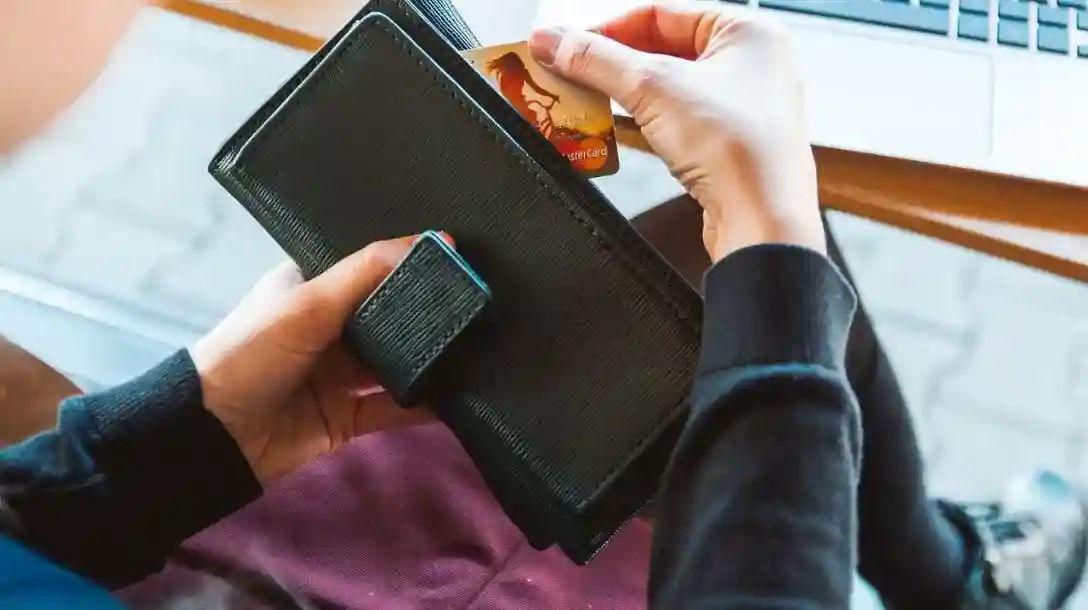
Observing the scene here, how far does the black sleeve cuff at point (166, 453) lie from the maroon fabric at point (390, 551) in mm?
42

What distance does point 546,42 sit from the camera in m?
0.55

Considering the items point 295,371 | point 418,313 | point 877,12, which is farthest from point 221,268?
point 877,12

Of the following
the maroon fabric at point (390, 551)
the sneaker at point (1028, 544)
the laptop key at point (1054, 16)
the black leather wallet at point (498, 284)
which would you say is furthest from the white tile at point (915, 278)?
the black leather wallet at point (498, 284)

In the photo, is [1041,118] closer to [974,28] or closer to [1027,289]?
[974,28]

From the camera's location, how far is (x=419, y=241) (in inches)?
20.1

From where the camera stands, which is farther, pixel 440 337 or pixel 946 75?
pixel 946 75

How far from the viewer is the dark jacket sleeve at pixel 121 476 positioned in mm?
550

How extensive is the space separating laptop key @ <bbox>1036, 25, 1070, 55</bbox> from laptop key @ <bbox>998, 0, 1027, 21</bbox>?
0.02 meters

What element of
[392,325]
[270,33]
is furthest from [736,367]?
[270,33]

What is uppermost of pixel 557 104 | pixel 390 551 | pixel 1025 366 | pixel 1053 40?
pixel 557 104

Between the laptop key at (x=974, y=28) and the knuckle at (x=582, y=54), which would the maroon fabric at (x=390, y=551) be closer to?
the knuckle at (x=582, y=54)

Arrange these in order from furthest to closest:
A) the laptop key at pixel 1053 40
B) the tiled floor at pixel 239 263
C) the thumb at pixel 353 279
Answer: the tiled floor at pixel 239 263
the laptop key at pixel 1053 40
the thumb at pixel 353 279

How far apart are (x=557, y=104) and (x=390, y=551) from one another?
0.97 ft

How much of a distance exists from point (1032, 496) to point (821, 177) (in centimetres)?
40
